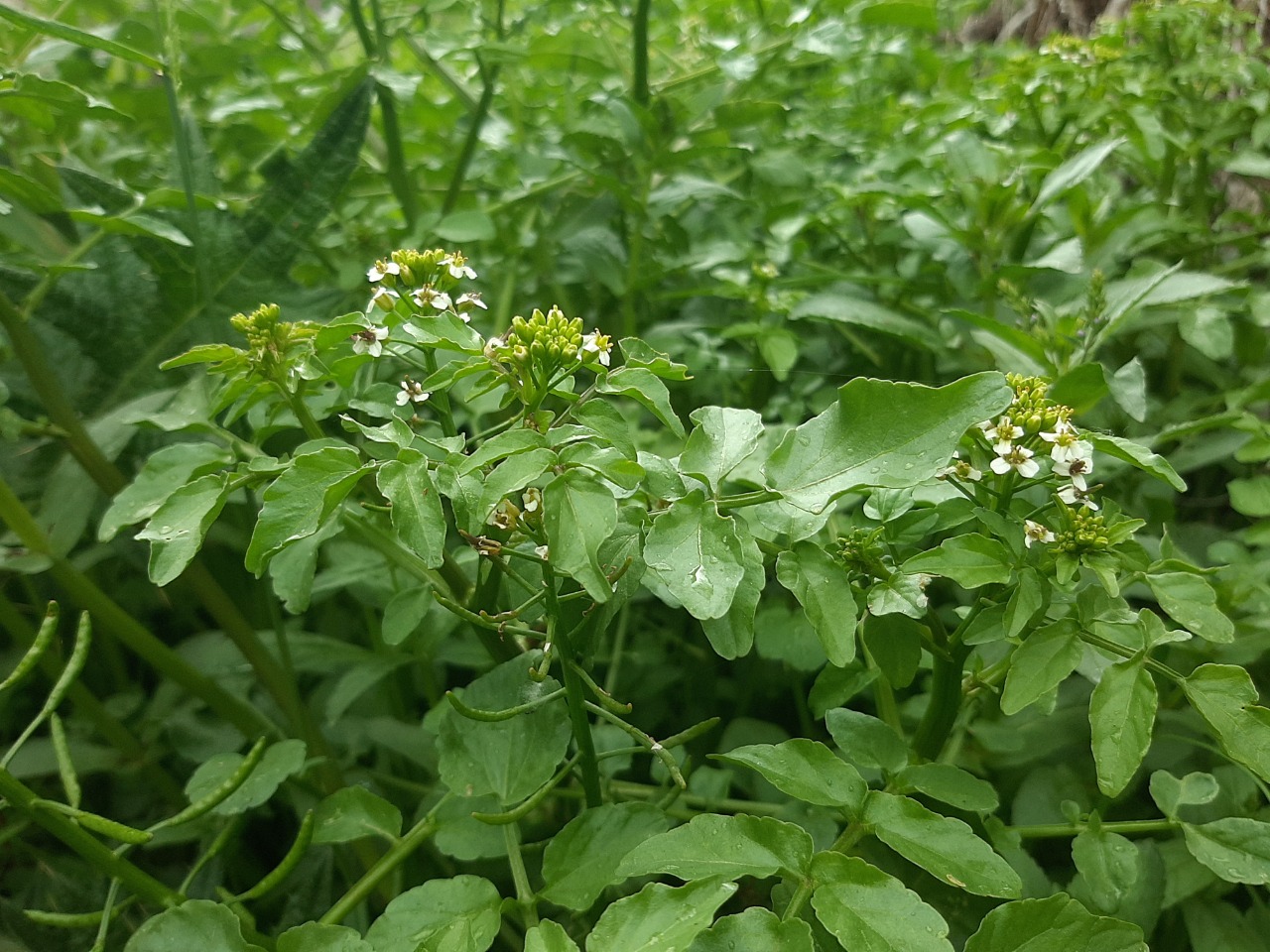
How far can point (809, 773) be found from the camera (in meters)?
0.58

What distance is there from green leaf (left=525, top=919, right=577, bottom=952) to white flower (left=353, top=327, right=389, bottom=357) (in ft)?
1.30

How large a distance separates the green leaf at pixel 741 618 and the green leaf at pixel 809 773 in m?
0.08

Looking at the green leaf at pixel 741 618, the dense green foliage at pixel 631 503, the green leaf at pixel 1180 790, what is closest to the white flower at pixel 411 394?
the dense green foliage at pixel 631 503

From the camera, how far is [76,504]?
2.92 feet

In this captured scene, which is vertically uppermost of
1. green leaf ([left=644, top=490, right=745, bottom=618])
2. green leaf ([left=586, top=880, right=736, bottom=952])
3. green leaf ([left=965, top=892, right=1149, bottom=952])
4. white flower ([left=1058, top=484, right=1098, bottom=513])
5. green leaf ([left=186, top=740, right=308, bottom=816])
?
green leaf ([left=644, top=490, right=745, bottom=618])

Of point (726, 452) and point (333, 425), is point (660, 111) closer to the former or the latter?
point (333, 425)

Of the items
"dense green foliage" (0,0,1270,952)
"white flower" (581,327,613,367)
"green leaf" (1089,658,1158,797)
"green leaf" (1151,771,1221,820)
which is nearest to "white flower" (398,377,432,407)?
"dense green foliage" (0,0,1270,952)

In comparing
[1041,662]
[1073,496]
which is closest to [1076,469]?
[1073,496]

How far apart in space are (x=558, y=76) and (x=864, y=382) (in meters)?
1.37

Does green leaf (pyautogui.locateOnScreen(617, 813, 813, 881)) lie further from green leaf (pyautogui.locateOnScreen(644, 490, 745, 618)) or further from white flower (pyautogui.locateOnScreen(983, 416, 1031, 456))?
white flower (pyautogui.locateOnScreen(983, 416, 1031, 456))

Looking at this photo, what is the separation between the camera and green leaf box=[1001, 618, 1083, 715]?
542 mm

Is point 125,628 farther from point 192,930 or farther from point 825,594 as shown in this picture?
point 825,594

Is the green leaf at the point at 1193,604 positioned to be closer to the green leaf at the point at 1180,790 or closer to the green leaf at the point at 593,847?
the green leaf at the point at 1180,790

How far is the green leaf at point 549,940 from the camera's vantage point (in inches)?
20.8
